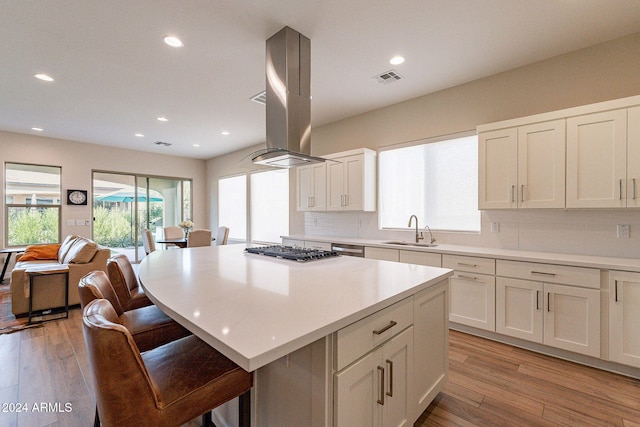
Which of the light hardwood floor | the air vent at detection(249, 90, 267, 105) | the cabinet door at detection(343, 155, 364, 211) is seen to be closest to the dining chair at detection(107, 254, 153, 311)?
the light hardwood floor

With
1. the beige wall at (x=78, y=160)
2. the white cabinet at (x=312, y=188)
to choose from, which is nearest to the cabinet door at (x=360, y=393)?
the white cabinet at (x=312, y=188)

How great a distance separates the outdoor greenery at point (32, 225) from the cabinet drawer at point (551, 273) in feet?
25.1

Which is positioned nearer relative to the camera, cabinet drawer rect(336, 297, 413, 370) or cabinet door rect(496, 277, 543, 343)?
cabinet drawer rect(336, 297, 413, 370)

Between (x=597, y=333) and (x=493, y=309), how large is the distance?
695mm

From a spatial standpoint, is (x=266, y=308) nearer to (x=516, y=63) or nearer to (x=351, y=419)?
(x=351, y=419)

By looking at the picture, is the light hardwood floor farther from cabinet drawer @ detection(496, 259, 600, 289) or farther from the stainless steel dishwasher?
the stainless steel dishwasher

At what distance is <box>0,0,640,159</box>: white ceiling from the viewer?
2113mm

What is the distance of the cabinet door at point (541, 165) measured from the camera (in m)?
2.50

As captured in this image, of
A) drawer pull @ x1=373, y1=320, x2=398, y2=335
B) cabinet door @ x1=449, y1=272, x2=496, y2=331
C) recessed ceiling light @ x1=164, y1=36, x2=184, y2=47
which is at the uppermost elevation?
recessed ceiling light @ x1=164, y1=36, x2=184, y2=47

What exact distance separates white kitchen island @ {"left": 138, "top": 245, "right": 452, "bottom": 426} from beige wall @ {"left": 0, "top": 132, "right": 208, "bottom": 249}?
18.5ft

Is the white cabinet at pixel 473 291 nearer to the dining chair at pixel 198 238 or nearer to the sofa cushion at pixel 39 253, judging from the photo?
the dining chair at pixel 198 238

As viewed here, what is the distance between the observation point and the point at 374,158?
13.6ft

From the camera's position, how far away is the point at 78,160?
19.4 feet

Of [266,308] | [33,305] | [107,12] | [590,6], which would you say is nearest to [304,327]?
[266,308]
